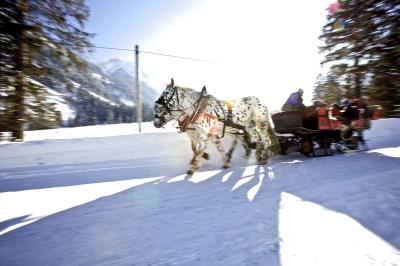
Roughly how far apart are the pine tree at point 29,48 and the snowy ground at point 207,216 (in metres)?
1.63

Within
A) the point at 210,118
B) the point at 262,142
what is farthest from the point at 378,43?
the point at 210,118

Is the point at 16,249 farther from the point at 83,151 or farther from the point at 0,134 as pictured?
the point at 83,151

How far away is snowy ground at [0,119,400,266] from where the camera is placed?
2.51 metres

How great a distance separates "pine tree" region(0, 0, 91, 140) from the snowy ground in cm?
163

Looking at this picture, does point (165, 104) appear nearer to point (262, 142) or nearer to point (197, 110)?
point (197, 110)

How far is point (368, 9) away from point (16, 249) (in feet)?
33.3

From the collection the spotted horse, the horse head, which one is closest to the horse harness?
the spotted horse

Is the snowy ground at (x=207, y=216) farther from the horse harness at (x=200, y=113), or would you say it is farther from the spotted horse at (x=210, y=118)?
the horse harness at (x=200, y=113)

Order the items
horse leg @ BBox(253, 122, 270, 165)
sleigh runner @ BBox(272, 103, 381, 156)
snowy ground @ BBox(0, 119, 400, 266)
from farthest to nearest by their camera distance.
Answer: sleigh runner @ BBox(272, 103, 381, 156) → horse leg @ BBox(253, 122, 270, 165) → snowy ground @ BBox(0, 119, 400, 266)

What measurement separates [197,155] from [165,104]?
1.28 meters

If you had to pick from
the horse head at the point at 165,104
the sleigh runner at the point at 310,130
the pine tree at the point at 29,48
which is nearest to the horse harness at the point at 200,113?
the horse head at the point at 165,104

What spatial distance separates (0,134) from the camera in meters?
5.32

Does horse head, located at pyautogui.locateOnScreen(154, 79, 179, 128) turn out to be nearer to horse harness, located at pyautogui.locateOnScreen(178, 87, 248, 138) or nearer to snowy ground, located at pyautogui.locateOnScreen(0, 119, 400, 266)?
horse harness, located at pyautogui.locateOnScreen(178, 87, 248, 138)

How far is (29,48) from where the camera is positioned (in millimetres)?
6102
